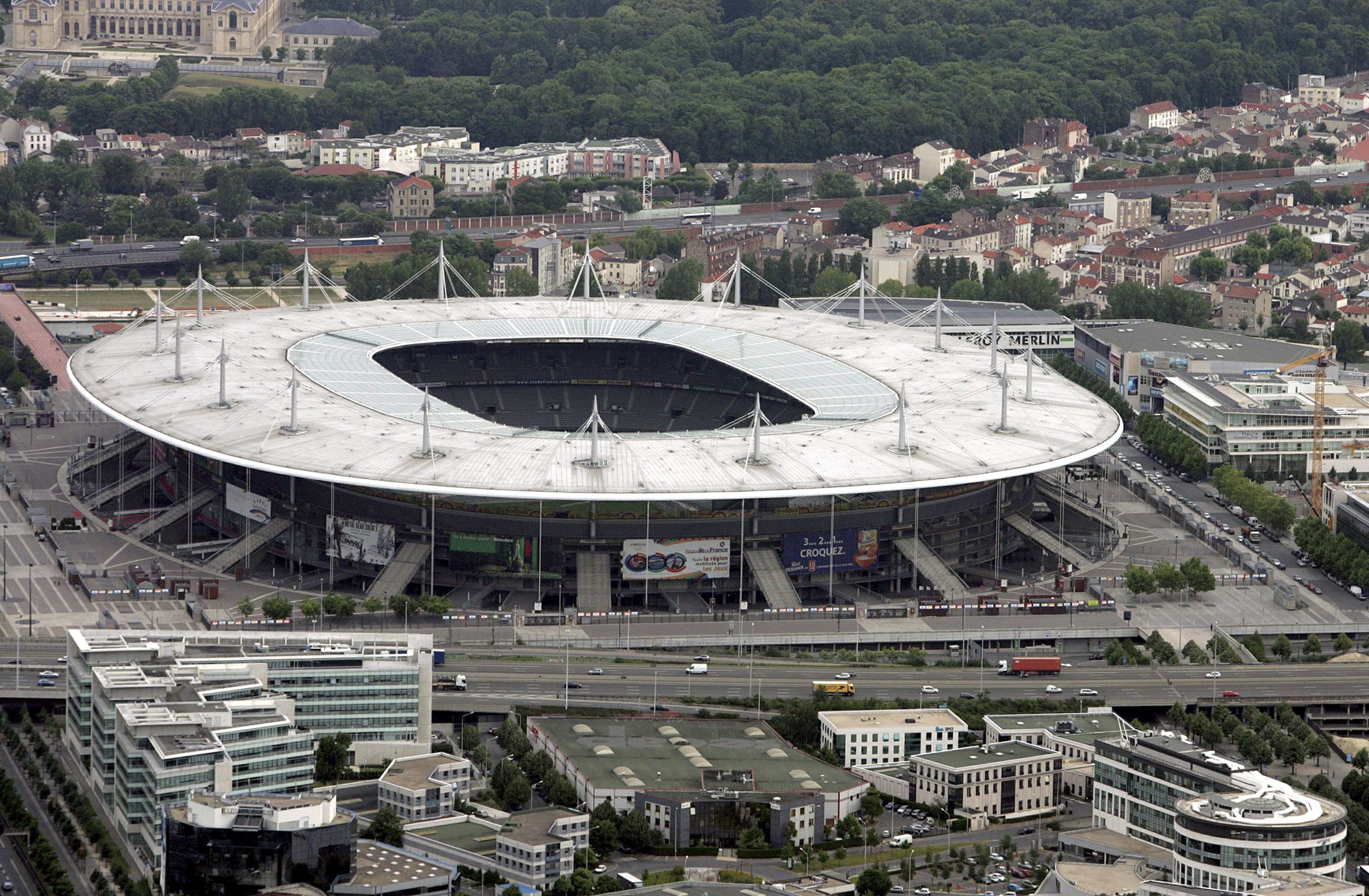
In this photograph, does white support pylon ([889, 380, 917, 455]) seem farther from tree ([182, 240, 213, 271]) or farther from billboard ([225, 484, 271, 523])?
tree ([182, 240, 213, 271])

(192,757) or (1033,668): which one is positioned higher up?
(192,757)

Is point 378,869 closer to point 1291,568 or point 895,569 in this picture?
point 895,569

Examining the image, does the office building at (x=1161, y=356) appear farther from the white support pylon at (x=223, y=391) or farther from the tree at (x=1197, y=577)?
the white support pylon at (x=223, y=391)

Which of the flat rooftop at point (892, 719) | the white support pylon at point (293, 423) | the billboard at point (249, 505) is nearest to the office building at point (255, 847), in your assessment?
the flat rooftop at point (892, 719)

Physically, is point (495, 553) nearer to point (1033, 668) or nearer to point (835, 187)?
point (1033, 668)

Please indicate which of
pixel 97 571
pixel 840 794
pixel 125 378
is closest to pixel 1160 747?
pixel 840 794

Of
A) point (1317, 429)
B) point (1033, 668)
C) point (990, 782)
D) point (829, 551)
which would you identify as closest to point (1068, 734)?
point (990, 782)
